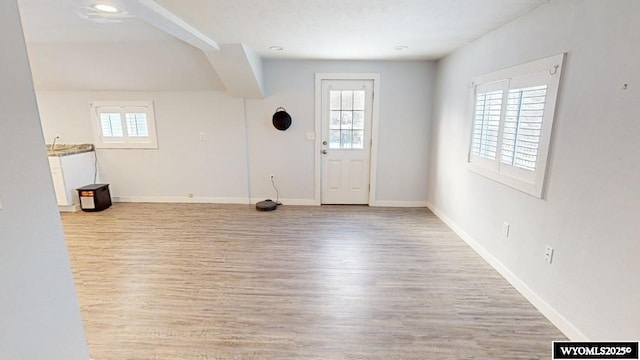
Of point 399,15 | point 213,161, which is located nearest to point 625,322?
point 399,15

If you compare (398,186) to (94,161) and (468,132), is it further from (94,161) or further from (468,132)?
(94,161)

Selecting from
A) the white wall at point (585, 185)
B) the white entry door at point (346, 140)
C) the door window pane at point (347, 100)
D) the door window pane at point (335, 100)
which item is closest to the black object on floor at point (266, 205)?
the white entry door at point (346, 140)

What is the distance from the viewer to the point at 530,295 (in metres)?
2.42

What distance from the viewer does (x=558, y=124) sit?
2.13 meters

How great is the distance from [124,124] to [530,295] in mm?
5896

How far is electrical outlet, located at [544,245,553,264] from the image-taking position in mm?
2229

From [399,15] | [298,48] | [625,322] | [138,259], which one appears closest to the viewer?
[625,322]

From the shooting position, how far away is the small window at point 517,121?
2.24m

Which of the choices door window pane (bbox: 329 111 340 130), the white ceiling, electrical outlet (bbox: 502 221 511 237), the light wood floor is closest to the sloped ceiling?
the white ceiling

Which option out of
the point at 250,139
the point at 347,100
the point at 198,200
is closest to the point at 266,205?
the point at 250,139

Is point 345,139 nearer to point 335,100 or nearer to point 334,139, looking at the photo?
point 334,139

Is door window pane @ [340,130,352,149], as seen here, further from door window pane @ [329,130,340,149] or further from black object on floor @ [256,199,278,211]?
black object on floor @ [256,199,278,211]

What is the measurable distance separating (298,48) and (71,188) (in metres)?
4.06

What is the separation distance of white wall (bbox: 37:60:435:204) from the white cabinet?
0.26 metres
